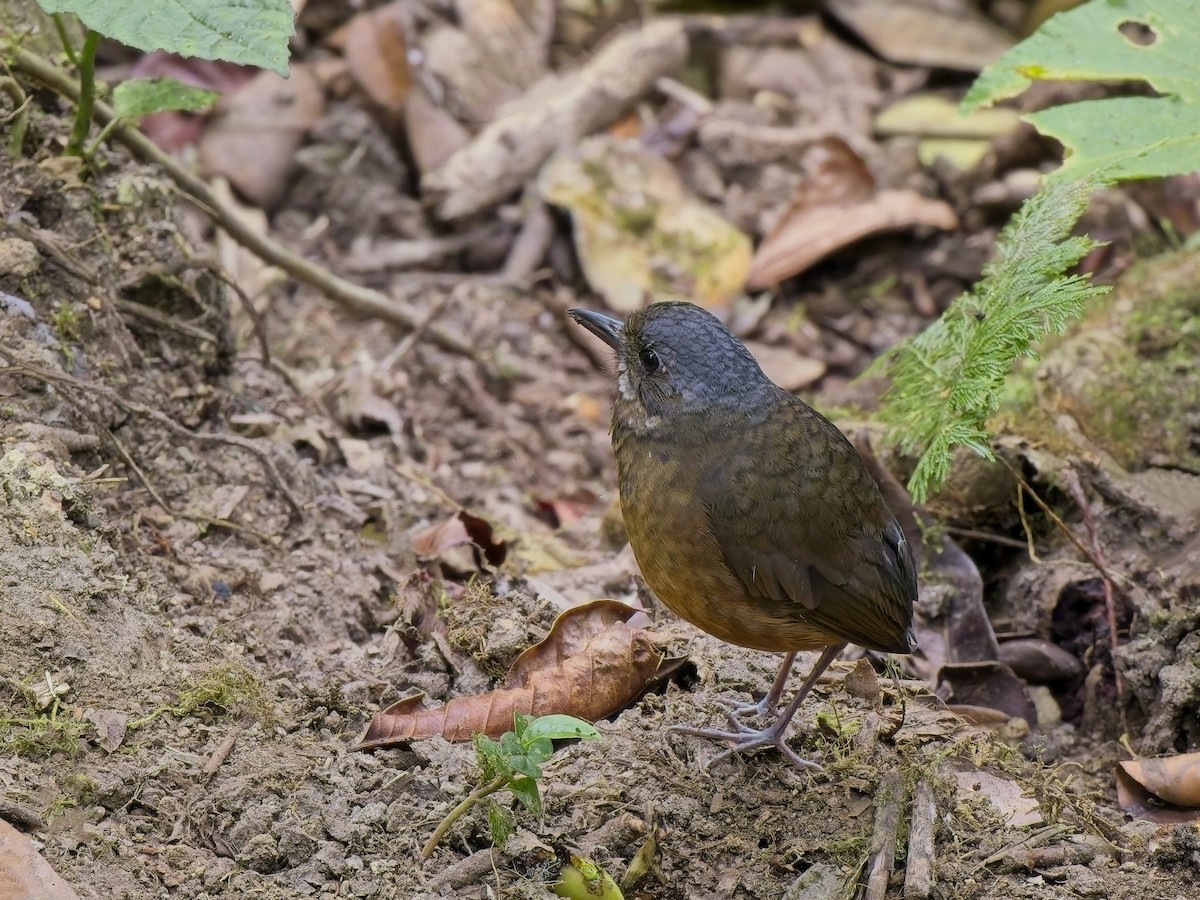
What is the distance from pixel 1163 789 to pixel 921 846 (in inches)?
33.6

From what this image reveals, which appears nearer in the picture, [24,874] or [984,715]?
[24,874]

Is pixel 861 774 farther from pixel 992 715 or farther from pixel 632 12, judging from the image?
pixel 632 12

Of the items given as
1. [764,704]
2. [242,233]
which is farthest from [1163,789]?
[242,233]

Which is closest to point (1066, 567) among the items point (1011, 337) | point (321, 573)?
point (1011, 337)

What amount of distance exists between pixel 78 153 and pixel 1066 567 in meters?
3.35

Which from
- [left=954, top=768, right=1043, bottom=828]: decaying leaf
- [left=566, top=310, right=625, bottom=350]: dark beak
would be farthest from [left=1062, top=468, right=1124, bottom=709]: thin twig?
[left=566, top=310, right=625, bottom=350]: dark beak

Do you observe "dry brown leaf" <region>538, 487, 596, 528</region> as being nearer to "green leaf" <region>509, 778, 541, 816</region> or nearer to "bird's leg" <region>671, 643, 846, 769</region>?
"bird's leg" <region>671, 643, 846, 769</region>

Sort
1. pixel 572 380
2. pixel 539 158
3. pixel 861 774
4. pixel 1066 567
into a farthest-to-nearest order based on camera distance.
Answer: pixel 539 158
pixel 572 380
pixel 1066 567
pixel 861 774

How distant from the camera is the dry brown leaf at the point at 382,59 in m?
6.31

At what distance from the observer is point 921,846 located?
9.86ft

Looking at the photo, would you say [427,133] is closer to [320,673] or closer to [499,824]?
[320,673]

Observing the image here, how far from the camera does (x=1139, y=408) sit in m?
4.72

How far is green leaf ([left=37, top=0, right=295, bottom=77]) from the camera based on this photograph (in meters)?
3.10

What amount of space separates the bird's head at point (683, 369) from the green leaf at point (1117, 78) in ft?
4.02
